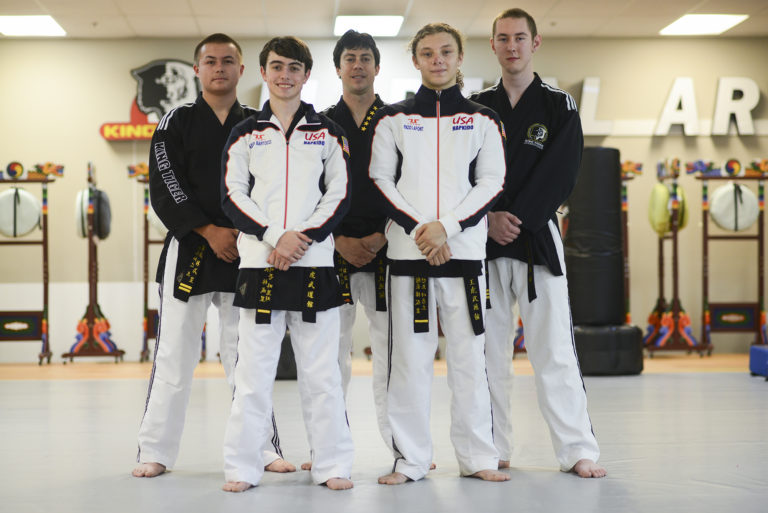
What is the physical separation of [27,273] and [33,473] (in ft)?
18.1

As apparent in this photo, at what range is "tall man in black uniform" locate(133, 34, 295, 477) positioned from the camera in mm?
2562

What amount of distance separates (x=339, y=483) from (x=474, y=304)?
2.27 feet

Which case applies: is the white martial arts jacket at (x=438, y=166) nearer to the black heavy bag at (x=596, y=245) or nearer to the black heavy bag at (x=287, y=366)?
the black heavy bag at (x=287, y=366)

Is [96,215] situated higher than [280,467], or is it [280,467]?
[96,215]

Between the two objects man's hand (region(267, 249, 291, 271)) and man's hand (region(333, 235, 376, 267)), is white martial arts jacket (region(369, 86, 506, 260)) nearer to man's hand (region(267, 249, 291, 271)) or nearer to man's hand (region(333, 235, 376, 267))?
man's hand (region(333, 235, 376, 267))

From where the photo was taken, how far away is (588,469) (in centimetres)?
243

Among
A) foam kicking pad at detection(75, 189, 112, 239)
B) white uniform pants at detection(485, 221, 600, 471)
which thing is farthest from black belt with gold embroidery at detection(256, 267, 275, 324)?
foam kicking pad at detection(75, 189, 112, 239)

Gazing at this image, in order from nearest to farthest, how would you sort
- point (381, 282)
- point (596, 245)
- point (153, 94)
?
point (381, 282)
point (596, 245)
point (153, 94)

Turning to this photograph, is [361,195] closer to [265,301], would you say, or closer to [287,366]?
[265,301]

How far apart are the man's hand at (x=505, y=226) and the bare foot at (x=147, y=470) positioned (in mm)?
1372

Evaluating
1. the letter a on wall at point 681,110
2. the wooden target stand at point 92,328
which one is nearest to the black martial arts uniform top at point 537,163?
the wooden target stand at point 92,328

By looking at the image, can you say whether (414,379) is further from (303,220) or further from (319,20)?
(319,20)

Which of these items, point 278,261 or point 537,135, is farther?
point 537,135

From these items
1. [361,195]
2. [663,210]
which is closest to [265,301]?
[361,195]
